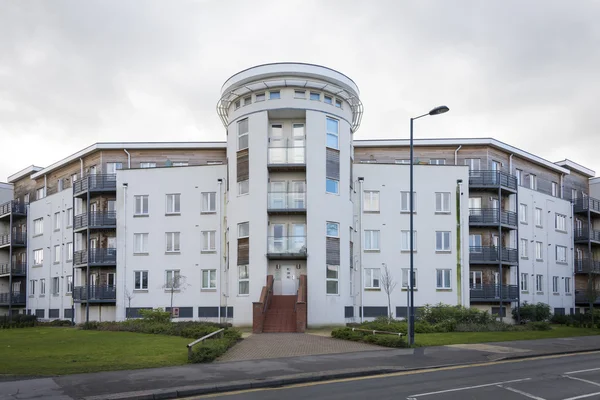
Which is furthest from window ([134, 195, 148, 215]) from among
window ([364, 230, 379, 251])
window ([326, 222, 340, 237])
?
window ([364, 230, 379, 251])

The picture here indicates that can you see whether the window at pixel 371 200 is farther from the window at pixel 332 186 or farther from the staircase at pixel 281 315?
the staircase at pixel 281 315

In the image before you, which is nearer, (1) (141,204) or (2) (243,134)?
(2) (243,134)

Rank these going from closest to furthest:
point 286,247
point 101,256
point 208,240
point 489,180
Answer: point 286,247, point 208,240, point 101,256, point 489,180

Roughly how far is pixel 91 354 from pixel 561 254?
43546 millimetres

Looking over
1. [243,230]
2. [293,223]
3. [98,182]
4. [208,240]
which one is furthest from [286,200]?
[98,182]

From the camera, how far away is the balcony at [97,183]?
45.7m

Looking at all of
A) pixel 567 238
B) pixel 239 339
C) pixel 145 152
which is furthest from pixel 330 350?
pixel 567 238

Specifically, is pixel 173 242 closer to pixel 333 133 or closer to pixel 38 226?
pixel 333 133

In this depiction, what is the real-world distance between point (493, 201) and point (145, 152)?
2687 cm

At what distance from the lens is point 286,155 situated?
1497 inches

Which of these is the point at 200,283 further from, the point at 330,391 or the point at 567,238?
the point at 567,238

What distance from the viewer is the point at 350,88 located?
128ft

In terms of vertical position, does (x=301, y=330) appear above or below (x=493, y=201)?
below

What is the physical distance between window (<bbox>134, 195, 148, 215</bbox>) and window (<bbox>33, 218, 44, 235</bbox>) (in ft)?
51.5
